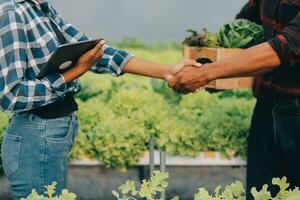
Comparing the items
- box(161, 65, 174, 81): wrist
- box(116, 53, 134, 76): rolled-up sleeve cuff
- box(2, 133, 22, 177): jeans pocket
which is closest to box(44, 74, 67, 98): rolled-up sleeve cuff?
box(2, 133, 22, 177): jeans pocket

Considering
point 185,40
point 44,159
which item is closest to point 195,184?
point 185,40

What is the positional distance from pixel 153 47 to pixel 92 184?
5.18 metres

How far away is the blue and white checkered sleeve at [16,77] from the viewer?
3.32 metres

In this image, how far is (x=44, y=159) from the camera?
3479 mm

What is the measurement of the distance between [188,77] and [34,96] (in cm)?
111

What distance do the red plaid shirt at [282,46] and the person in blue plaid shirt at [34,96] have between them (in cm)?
88

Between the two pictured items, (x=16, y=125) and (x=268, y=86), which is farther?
(x=268, y=86)

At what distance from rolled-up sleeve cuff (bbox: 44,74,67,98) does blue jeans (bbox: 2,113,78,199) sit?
16cm

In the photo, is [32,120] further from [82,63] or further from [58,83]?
[82,63]

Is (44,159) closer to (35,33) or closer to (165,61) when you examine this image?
(35,33)

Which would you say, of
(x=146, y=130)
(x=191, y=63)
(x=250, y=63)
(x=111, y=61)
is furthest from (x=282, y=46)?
(x=146, y=130)

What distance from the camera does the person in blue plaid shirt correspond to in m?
3.33

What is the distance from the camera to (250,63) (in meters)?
3.73

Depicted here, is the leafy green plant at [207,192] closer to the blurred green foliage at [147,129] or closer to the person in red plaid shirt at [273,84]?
the person in red plaid shirt at [273,84]
